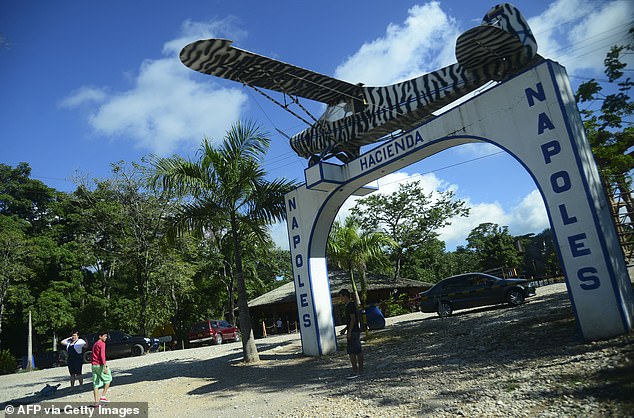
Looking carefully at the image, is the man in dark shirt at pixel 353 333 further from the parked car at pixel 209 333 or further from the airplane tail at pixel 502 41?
the parked car at pixel 209 333

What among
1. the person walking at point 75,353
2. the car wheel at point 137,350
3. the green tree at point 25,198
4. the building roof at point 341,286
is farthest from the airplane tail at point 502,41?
the green tree at point 25,198

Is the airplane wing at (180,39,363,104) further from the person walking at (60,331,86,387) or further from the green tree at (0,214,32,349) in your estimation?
the green tree at (0,214,32,349)

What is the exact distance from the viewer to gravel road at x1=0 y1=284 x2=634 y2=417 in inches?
193

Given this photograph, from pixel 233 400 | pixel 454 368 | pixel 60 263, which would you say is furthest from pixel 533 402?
pixel 60 263

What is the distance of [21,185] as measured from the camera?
33125mm

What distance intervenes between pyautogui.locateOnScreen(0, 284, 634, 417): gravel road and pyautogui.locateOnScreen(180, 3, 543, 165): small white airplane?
5.26 metres

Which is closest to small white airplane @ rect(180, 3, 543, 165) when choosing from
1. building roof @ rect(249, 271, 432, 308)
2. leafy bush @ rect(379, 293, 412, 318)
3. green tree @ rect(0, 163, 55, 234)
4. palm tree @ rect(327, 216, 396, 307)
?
palm tree @ rect(327, 216, 396, 307)

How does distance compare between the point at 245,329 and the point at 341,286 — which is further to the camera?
the point at 341,286

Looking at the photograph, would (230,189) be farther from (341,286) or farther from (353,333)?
(341,286)

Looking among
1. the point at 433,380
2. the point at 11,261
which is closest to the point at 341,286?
the point at 11,261

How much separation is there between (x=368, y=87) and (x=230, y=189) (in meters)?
4.74

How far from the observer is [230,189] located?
1222 cm

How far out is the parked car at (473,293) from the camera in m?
14.5

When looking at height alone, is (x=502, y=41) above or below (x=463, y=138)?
above
